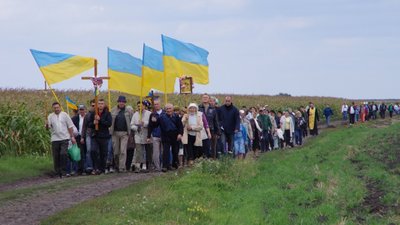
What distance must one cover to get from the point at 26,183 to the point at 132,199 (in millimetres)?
5468

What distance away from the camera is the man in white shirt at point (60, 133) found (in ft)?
56.4

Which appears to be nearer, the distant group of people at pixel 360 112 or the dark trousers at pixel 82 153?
the dark trousers at pixel 82 153

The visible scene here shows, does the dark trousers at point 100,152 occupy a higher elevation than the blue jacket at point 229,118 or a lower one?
lower

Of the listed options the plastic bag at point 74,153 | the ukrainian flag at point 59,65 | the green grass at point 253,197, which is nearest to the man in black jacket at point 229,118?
the green grass at point 253,197

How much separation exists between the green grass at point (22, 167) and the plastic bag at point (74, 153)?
1.34 metres

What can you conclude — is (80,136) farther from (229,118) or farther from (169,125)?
(229,118)

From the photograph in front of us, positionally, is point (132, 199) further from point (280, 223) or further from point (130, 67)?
point (130, 67)

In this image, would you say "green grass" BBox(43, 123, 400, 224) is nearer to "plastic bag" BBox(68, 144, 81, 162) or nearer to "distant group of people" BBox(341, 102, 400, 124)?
"plastic bag" BBox(68, 144, 81, 162)

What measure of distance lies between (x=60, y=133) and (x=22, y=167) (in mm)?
2039

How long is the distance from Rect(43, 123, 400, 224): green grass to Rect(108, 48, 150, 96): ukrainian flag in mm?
4225

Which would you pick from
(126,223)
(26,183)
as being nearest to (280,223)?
(126,223)

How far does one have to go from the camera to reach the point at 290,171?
16.7 m

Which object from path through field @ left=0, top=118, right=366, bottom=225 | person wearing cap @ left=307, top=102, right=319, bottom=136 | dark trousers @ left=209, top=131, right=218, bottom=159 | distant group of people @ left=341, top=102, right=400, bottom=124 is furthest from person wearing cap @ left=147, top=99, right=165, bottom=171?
distant group of people @ left=341, top=102, right=400, bottom=124

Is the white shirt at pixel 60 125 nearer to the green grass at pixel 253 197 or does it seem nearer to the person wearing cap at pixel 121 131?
the person wearing cap at pixel 121 131
